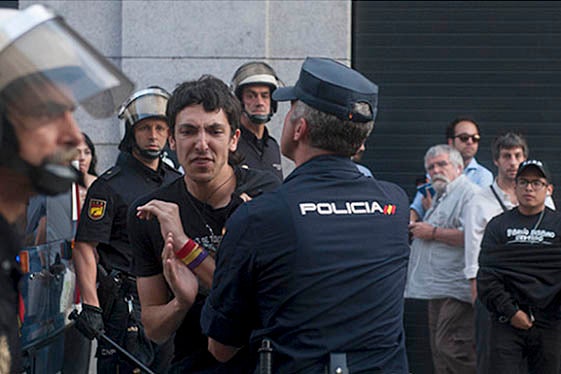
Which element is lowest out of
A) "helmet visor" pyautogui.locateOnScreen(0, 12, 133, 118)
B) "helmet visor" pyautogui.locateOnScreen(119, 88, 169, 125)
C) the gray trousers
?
the gray trousers

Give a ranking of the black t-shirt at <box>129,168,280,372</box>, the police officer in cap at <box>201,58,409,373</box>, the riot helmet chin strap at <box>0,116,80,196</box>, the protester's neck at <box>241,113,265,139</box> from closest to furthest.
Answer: the riot helmet chin strap at <box>0,116,80,196</box> < the police officer in cap at <box>201,58,409,373</box> < the black t-shirt at <box>129,168,280,372</box> < the protester's neck at <box>241,113,265,139</box>

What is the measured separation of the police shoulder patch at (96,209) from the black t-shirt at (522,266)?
9.26 ft

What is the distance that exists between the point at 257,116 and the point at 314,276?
4.05 metres

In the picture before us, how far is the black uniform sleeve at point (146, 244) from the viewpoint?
13.7 feet

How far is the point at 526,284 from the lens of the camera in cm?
786

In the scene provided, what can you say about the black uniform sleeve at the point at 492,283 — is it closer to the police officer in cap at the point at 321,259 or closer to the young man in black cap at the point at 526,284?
the young man in black cap at the point at 526,284

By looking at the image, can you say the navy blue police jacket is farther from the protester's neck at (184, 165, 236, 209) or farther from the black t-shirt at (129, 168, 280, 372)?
the protester's neck at (184, 165, 236, 209)

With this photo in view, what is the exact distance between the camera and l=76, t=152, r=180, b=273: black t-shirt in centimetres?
660

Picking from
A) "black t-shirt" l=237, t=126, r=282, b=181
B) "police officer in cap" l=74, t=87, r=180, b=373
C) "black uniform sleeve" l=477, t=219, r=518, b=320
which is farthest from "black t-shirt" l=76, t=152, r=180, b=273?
"black uniform sleeve" l=477, t=219, r=518, b=320

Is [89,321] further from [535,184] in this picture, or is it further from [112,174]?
[535,184]

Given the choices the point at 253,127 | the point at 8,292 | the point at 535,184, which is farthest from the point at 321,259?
the point at 535,184

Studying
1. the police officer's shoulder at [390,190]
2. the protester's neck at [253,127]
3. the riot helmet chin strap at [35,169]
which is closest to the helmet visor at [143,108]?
the protester's neck at [253,127]

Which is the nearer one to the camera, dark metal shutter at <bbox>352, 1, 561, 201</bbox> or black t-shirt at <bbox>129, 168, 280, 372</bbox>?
black t-shirt at <bbox>129, 168, 280, 372</bbox>

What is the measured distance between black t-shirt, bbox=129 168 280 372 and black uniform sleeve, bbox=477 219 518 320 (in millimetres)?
3903
